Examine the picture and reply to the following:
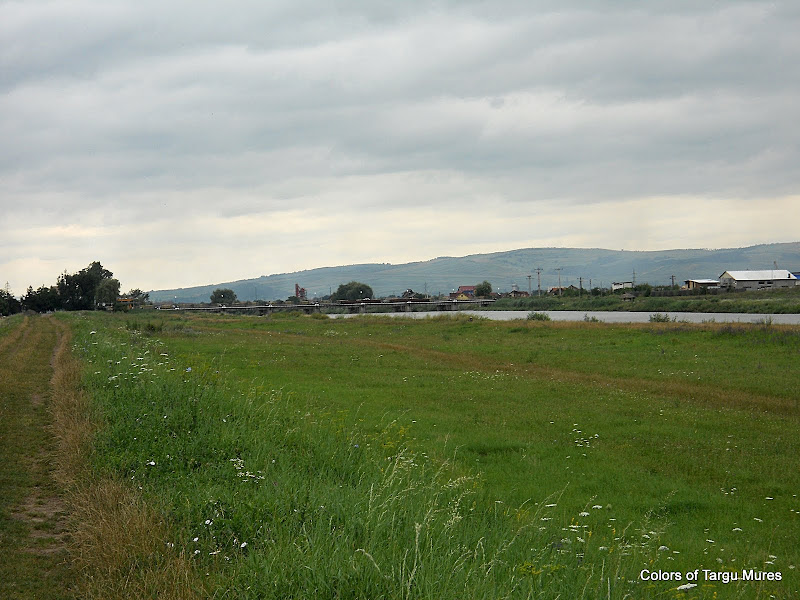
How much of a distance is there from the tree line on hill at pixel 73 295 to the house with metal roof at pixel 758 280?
120 m

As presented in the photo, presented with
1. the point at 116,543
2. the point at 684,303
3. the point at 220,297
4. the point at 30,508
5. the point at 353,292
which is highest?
the point at 220,297

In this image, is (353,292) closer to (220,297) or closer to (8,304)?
(220,297)

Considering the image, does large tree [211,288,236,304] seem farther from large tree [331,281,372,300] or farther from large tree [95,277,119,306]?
large tree [95,277,119,306]

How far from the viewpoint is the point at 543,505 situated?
9.17m

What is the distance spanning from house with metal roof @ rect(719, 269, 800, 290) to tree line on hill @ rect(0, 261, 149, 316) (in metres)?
120

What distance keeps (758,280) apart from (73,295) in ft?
462

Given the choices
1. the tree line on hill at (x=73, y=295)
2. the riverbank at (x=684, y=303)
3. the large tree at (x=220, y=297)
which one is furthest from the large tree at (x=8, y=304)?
the riverbank at (x=684, y=303)

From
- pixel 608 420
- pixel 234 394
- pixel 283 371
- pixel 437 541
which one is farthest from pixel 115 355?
pixel 437 541

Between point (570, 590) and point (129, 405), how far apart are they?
808 centimetres

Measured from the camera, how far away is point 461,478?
784 cm

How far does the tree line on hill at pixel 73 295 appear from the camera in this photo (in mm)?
133125

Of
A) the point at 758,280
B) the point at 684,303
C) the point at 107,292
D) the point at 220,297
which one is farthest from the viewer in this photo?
the point at 220,297

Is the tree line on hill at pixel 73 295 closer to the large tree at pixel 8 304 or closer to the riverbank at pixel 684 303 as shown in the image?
the large tree at pixel 8 304

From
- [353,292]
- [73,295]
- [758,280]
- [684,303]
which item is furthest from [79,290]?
[758,280]
